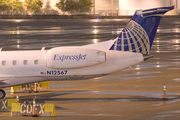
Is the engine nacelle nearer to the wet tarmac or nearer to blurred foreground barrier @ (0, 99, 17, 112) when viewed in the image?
the wet tarmac

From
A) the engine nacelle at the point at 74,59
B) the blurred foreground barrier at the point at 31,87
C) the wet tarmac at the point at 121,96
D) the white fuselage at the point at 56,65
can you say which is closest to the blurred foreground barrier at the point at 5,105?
the wet tarmac at the point at 121,96

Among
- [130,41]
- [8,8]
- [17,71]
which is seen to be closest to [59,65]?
[17,71]

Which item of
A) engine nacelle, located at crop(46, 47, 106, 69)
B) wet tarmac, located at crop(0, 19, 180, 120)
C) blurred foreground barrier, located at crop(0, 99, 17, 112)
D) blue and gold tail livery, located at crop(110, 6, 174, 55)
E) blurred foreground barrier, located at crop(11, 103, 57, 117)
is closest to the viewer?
blurred foreground barrier, located at crop(11, 103, 57, 117)

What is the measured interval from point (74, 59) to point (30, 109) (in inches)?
217

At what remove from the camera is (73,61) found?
25.0m

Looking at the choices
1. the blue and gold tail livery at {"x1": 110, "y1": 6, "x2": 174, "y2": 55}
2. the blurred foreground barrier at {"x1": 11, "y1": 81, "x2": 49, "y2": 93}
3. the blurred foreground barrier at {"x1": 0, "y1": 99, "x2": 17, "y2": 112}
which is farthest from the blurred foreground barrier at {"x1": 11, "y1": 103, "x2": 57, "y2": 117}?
the blue and gold tail livery at {"x1": 110, "y1": 6, "x2": 174, "y2": 55}

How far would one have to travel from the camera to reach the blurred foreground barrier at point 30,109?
20.2m

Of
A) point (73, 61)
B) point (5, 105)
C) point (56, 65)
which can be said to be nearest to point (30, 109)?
point (5, 105)

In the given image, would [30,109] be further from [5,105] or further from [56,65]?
[56,65]

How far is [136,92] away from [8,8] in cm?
14757

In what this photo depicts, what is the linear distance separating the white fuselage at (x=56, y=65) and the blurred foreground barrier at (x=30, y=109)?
499 centimetres

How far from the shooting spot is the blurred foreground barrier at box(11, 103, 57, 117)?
66.3 feet

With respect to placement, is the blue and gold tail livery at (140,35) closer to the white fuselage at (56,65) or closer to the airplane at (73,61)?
the airplane at (73,61)

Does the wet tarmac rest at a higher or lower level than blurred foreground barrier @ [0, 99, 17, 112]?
lower
